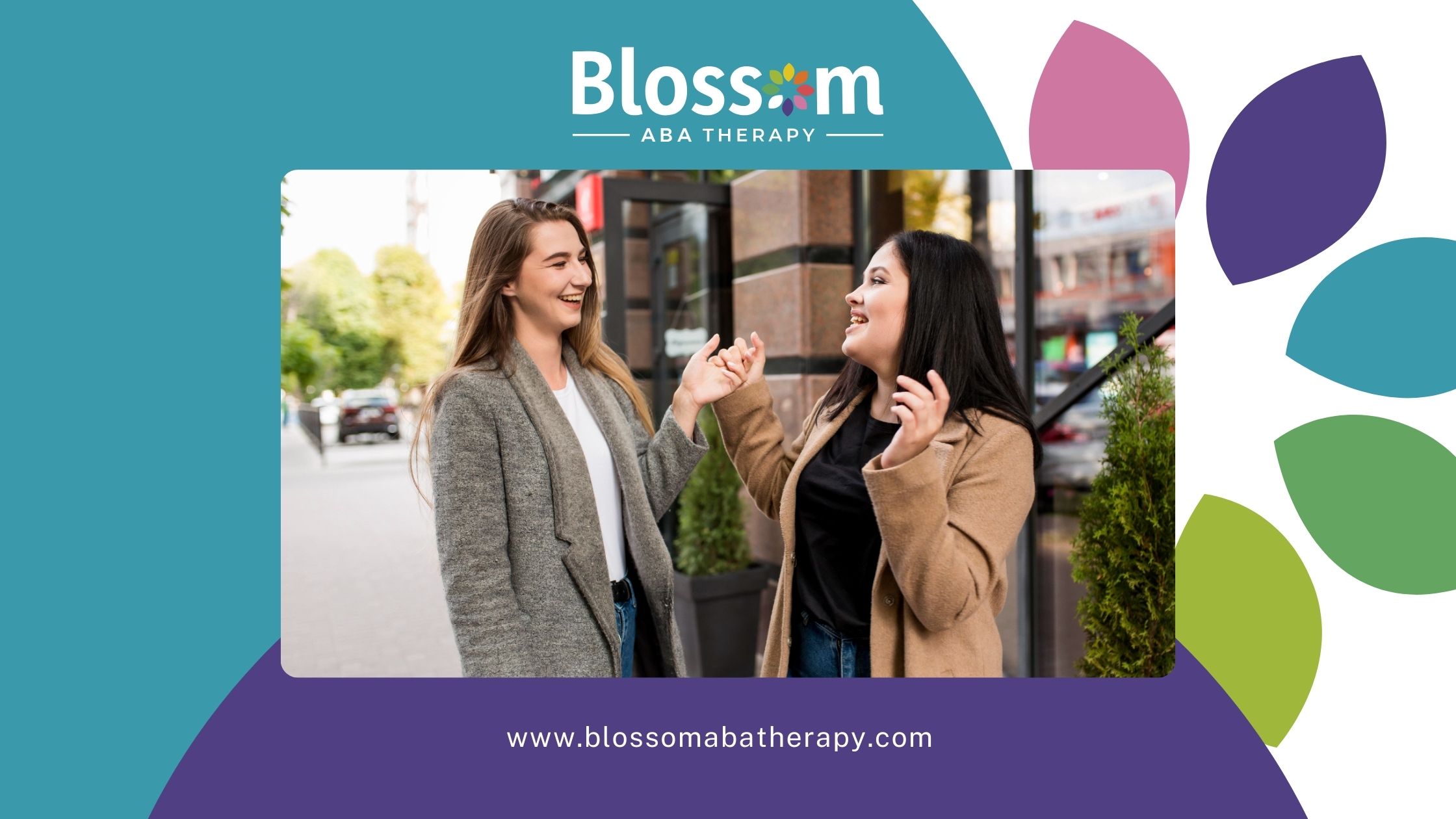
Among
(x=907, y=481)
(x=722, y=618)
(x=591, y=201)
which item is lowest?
(x=722, y=618)

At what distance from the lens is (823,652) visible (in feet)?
7.52

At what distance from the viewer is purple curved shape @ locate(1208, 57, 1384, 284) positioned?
234cm

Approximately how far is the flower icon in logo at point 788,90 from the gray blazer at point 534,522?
2.59 ft

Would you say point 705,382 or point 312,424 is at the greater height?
point 705,382

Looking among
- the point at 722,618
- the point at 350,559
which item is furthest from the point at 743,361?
the point at 722,618

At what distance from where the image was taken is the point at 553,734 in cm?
236

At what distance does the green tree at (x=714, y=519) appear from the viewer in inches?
176

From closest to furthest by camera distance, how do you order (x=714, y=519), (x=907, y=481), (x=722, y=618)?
(x=907, y=481) → (x=722, y=618) → (x=714, y=519)

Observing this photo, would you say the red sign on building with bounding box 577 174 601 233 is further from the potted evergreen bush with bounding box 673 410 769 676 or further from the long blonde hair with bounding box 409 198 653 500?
the long blonde hair with bounding box 409 198 653 500

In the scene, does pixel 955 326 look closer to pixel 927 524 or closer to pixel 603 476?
pixel 927 524

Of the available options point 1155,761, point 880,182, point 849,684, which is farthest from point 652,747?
point 880,182

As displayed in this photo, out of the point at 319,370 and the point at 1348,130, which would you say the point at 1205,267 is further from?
the point at 319,370

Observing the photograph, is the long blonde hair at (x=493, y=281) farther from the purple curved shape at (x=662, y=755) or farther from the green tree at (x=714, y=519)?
the green tree at (x=714, y=519)

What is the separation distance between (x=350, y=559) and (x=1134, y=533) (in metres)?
2.62
